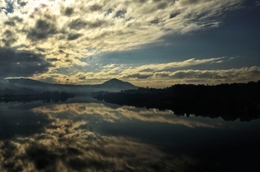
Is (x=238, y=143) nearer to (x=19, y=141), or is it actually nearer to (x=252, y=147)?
(x=252, y=147)

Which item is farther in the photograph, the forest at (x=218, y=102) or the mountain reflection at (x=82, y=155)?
the forest at (x=218, y=102)

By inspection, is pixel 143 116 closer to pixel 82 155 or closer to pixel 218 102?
pixel 218 102

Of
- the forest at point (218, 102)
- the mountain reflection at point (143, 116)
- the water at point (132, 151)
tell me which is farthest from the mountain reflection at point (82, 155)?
the forest at point (218, 102)

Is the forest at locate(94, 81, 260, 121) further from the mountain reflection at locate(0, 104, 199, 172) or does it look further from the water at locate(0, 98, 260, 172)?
the mountain reflection at locate(0, 104, 199, 172)

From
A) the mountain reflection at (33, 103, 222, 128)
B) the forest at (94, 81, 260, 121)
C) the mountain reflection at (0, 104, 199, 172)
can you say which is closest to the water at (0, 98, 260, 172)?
the mountain reflection at (0, 104, 199, 172)

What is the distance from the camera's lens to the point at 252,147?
32656 millimetres

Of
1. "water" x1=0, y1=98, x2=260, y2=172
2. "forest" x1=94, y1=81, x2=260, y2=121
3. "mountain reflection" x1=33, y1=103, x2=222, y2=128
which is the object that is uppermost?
"forest" x1=94, y1=81, x2=260, y2=121

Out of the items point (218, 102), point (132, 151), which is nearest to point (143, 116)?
point (218, 102)

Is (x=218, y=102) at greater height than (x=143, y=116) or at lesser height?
greater

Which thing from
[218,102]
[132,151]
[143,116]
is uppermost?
[218,102]

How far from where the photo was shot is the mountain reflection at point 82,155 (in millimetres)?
24266

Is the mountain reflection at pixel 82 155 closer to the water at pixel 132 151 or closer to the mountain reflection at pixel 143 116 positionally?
the water at pixel 132 151

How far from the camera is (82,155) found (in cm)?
2858

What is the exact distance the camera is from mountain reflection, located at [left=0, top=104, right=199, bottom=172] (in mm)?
24266
